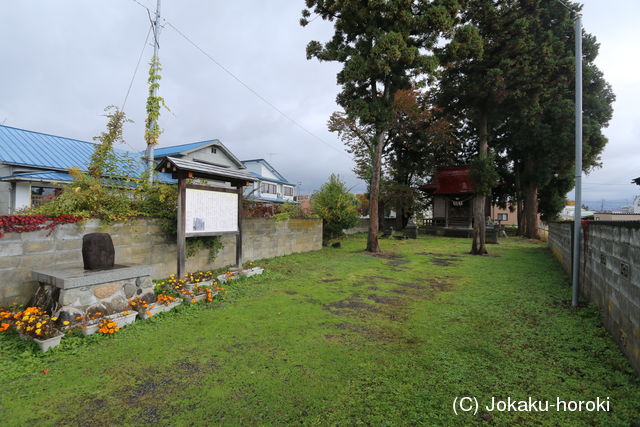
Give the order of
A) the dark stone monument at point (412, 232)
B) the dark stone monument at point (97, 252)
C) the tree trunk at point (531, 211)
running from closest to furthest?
the dark stone monument at point (97, 252), the tree trunk at point (531, 211), the dark stone monument at point (412, 232)

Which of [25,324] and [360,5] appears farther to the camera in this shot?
[360,5]

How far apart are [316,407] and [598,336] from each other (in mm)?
4095

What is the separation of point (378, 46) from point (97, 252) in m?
10.7

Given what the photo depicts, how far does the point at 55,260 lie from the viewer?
15.9 feet

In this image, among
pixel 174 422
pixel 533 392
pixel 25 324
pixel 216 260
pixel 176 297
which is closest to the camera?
pixel 174 422

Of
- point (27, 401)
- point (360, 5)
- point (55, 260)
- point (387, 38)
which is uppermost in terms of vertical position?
point (360, 5)

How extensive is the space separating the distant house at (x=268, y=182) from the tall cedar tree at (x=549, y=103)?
21.6 meters

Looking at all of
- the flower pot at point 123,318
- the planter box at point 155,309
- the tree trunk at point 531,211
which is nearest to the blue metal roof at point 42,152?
the planter box at point 155,309

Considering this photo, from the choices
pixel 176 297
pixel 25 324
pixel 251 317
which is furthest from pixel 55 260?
pixel 251 317

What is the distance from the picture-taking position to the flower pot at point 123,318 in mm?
4160

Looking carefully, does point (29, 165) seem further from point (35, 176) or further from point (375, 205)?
point (375, 205)

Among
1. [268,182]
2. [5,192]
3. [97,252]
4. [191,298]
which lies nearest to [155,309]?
[191,298]

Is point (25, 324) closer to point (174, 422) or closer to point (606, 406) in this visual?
point (174, 422)

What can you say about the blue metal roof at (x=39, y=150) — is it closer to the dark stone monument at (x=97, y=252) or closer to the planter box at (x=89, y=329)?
the dark stone monument at (x=97, y=252)
